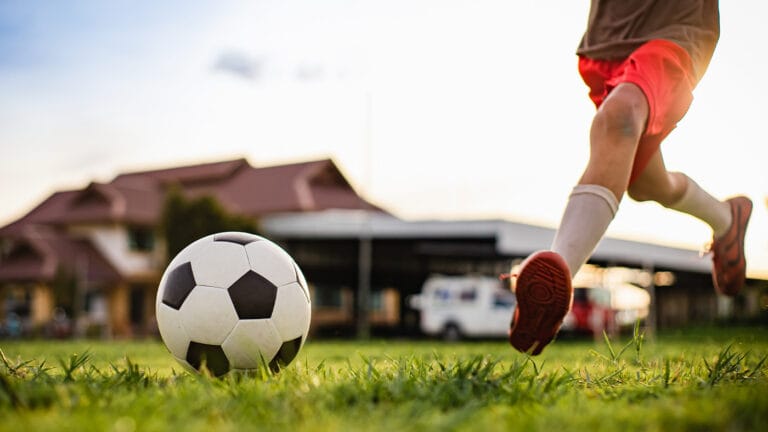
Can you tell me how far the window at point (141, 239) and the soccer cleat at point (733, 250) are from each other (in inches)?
1319

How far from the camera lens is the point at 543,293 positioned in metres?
2.80

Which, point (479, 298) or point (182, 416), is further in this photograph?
point (479, 298)

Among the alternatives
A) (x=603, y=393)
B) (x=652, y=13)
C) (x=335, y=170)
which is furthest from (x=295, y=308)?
(x=335, y=170)

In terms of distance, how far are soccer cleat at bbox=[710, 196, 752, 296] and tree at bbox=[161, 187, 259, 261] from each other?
21528 millimetres

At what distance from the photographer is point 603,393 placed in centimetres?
233

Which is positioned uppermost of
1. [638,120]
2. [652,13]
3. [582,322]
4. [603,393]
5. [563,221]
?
[652,13]

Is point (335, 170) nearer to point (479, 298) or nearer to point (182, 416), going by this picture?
point (479, 298)

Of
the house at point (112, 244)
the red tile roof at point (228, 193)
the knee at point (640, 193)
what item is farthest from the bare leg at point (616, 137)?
the house at point (112, 244)

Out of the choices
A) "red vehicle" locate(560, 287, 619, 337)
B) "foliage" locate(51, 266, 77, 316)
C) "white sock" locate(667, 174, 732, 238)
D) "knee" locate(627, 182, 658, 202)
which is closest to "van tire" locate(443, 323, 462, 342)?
"red vehicle" locate(560, 287, 619, 337)

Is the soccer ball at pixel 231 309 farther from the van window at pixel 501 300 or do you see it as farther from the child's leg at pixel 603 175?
the van window at pixel 501 300

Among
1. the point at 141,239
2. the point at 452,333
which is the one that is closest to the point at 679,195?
the point at 452,333

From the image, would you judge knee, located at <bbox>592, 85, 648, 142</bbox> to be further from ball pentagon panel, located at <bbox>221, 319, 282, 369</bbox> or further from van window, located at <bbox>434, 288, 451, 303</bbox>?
van window, located at <bbox>434, 288, 451, 303</bbox>

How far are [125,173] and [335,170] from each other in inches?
533

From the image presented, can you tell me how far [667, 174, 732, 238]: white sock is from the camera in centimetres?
383
